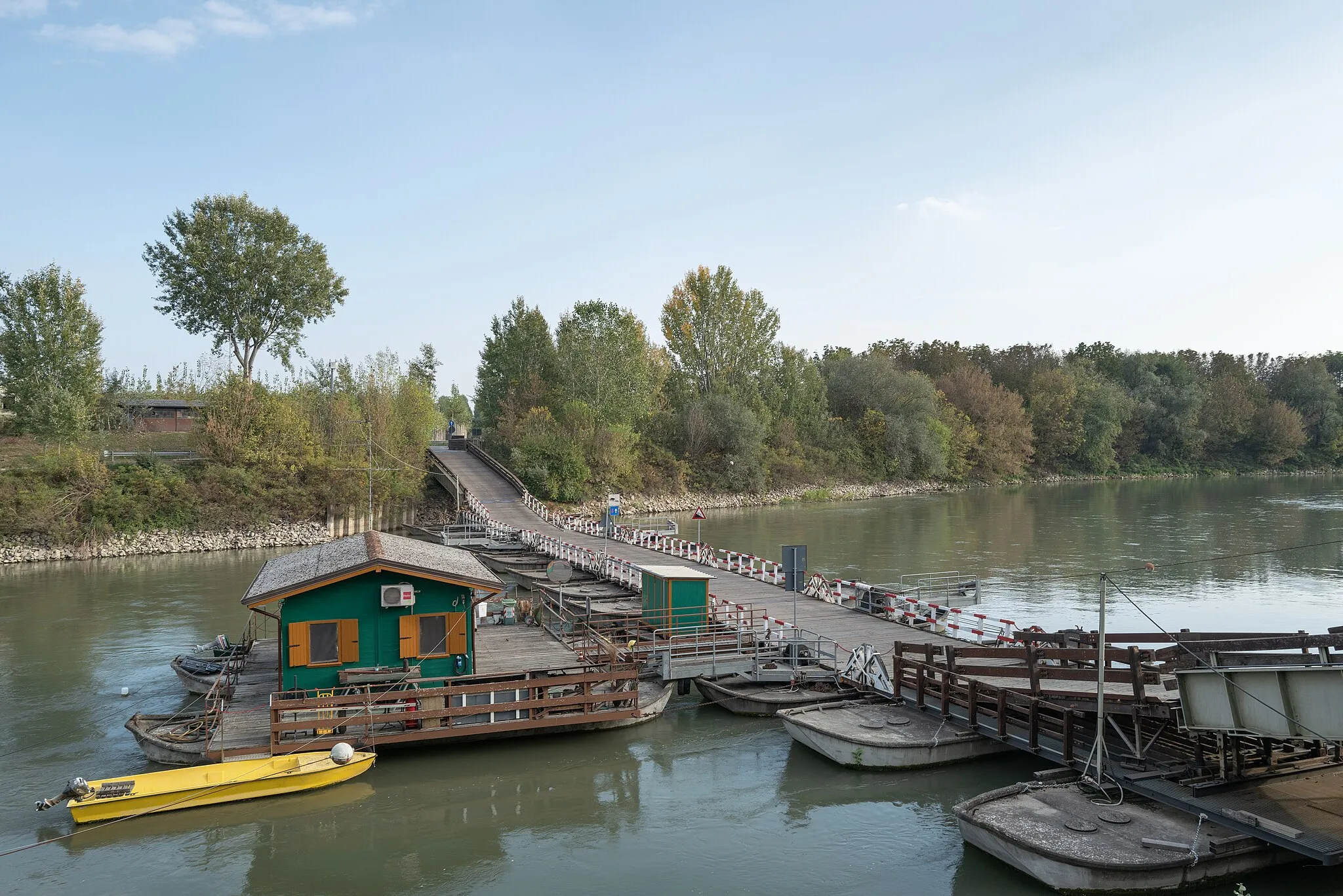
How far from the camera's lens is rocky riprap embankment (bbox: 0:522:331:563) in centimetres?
4683

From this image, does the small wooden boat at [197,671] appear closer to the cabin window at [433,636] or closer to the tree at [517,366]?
the cabin window at [433,636]

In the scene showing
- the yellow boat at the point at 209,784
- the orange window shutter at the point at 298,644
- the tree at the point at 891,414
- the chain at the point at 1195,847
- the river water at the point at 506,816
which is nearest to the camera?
the chain at the point at 1195,847

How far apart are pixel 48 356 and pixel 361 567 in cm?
4947

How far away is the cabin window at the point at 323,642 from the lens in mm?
17734

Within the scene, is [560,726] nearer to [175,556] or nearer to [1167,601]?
[1167,601]

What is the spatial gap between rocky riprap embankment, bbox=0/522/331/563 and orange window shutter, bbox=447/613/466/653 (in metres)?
38.8

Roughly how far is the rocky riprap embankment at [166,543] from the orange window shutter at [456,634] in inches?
1528

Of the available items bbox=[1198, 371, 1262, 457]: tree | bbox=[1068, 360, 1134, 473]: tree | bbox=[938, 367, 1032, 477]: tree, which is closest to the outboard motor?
bbox=[938, 367, 1032, 477]: tree

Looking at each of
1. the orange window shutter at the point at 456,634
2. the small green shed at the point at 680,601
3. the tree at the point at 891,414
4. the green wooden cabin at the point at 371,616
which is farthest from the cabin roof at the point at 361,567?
the tree at the point at 891,414

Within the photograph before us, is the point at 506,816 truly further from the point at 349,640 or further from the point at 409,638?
the point at 349,640

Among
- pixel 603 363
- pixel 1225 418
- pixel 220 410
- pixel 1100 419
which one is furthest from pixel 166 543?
pixel 1225 418

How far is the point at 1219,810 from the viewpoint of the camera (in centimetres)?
1215

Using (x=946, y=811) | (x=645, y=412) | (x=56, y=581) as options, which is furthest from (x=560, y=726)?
(x=645, y=412)

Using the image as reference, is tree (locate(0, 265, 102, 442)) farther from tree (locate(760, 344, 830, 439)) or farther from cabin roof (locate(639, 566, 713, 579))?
tree (locate(760, 344, 830, 439))
